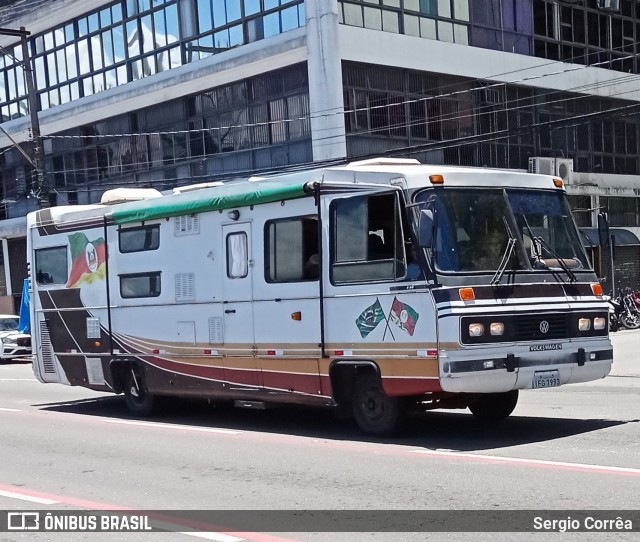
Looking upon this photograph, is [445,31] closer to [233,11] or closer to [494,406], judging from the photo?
[233,11]

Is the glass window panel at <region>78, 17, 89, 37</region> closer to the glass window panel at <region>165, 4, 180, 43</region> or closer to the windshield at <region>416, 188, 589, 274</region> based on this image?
the glass window panel at <region>165, 4, 180, 43</region>

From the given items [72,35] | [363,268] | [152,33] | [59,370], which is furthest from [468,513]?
[72,35]

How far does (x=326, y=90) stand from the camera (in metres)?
→ 27.0

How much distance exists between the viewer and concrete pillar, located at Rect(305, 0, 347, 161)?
26.9 metres

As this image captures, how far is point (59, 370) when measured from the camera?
16.5 meters

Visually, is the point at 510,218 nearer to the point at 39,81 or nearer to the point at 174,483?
the point at 174,483

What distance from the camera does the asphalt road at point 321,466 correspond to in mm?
7820

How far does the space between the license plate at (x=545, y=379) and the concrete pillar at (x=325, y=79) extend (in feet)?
54.6

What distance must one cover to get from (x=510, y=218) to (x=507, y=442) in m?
2.46

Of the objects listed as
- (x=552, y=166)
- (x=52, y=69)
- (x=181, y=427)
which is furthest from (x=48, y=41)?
(x=181, y=427)

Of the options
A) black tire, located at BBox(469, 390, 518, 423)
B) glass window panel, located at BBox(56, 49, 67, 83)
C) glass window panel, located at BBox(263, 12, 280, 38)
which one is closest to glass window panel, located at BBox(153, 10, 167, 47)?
glass window panel, located at BBox(263, 12, 280, 38)

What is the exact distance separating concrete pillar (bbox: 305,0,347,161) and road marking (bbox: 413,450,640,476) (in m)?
17.4

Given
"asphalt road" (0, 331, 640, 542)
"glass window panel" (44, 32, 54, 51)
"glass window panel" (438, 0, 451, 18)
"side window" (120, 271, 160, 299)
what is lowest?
"asphalt road" (0, 331, 640, 542)

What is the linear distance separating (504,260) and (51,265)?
8473 millimetres
